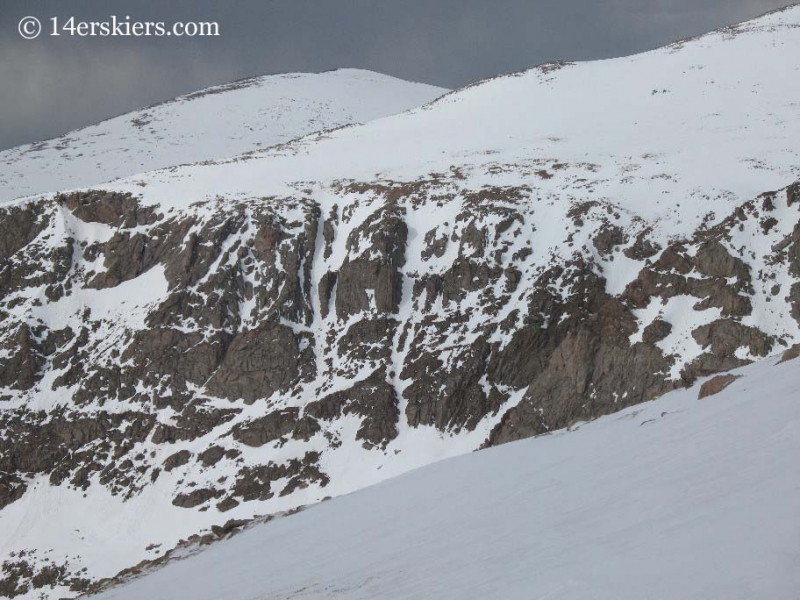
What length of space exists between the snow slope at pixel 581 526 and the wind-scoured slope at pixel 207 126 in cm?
8301

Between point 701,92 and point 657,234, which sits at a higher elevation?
point 701,92

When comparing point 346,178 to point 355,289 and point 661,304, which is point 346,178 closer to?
point 355,289

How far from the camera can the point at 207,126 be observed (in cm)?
11012

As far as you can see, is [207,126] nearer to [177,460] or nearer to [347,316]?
[347,316]

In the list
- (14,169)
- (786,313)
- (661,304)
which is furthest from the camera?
(14,169)

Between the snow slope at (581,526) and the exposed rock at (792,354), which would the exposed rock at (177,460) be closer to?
the snow slope at (581,526)

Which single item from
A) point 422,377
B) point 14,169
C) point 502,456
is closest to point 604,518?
point 502,456

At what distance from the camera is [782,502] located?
5.59m

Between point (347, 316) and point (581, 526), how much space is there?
32.1 metres

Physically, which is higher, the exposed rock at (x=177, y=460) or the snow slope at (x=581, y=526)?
the snow slope at (x=581, y=526)

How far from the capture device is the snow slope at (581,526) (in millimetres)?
5410

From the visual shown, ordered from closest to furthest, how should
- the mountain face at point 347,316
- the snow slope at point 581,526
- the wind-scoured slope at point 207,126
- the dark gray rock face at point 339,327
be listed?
the snow slope at point 581,526
the mountain face at point 347,316
the dark gray rock face at point 339,327
the wind-scoured slope at point 207,126

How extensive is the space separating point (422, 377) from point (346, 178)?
847 inches

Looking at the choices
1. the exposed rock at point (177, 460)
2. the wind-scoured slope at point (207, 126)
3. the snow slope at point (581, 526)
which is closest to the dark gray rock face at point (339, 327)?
the exposed rock at point (177, 460)
